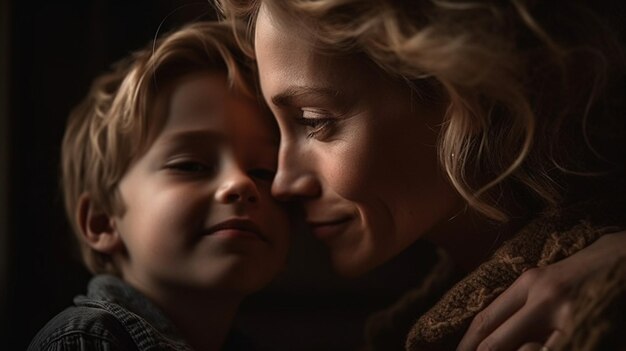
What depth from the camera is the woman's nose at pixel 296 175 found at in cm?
105

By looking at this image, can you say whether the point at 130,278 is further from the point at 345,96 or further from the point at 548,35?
the point at 548,35

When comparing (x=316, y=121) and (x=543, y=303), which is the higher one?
(x=316, y=121)

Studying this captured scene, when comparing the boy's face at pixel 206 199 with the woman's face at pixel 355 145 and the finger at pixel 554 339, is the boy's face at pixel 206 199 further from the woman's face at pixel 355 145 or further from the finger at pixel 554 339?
the finger at pixel 554 339

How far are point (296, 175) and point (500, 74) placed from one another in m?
0.36

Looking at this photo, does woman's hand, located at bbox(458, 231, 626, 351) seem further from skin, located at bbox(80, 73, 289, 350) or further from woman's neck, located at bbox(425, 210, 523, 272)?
skin, located at bbox(80, 73, 289, 350)

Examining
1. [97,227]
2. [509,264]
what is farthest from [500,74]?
[97,227]

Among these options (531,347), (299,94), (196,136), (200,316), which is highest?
(299,94)

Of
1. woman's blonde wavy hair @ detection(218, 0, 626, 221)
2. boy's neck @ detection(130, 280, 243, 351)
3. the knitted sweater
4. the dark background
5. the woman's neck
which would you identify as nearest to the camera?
woman's blonde wavy hair @ detection(218, 0, 626, 221)

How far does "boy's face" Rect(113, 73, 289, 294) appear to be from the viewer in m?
1.07

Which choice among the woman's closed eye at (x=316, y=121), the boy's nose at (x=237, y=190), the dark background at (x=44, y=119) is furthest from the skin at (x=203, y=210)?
the dark background at (x=44, y=119)

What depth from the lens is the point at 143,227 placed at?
3.66 ft

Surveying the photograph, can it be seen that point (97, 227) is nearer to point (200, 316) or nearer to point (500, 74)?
point (200, 316)

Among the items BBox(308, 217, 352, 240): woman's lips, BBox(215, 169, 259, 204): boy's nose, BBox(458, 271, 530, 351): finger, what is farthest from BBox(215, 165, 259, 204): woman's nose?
BBox(458, 271, 530, 351): finger

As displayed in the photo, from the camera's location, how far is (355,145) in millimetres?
977
